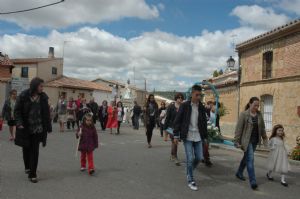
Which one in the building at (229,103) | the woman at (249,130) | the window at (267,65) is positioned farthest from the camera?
the building at (229,103)

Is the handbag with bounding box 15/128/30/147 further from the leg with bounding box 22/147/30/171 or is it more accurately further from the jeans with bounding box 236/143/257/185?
the jeans with bounding box 236/143/257/185

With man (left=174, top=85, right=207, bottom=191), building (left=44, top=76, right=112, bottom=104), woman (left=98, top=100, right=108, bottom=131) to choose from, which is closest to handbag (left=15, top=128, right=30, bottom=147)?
man (left=174, top=85, right=207, bottom=191)

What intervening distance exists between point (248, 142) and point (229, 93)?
54.6 ft

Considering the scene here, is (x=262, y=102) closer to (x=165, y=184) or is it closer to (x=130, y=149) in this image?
(x=130, y=149)

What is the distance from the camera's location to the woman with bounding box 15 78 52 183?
704 cm

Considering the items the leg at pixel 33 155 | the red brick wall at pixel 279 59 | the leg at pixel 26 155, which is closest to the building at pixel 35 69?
the red brick wall at pixel 279 59

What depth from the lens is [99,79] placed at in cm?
7638

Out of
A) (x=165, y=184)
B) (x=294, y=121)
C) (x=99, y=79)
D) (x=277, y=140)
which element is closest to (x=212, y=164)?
(x=277, y=140)

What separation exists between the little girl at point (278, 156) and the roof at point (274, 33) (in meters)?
8.94

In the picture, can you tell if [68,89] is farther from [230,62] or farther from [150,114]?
[150,114]

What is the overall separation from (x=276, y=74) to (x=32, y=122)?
1367 centimetres

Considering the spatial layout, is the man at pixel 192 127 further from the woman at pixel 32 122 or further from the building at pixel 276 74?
the building at pixel 276 74

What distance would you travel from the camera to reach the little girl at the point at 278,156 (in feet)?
27.1

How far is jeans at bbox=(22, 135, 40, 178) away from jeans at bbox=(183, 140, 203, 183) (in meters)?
2.74
